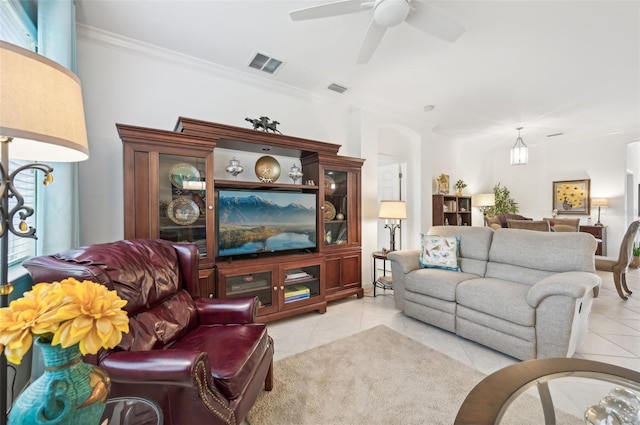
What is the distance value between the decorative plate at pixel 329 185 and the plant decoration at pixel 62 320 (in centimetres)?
275

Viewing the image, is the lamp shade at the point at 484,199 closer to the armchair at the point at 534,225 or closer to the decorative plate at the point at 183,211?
the armchair at the point at 534,225

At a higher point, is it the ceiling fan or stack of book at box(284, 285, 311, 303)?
the ceiling fan

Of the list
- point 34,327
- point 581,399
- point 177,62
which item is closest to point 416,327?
point 581,399

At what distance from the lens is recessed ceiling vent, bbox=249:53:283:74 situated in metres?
2.72

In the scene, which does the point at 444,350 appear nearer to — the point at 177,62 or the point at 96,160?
the point at 96,160

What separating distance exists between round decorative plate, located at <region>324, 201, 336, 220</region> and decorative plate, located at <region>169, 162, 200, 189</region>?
1.48 m

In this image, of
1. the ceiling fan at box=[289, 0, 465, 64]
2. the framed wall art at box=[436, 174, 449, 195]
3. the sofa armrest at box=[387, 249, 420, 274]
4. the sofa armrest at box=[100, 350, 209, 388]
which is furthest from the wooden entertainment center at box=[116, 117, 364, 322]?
the framed wall art at box=[436, 174, 449, 195]

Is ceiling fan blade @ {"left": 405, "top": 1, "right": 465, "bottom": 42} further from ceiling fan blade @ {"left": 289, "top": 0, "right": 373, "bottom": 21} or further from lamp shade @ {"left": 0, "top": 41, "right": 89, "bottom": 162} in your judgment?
lamp shade @ {"left": 0, "top": 41, "right": 89, "bottom": 162}

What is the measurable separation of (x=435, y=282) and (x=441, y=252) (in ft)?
1.56

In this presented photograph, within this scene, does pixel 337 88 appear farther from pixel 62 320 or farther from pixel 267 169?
pixel 62 320

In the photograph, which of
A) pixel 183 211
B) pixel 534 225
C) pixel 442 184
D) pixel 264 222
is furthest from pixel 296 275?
pixel 442 184

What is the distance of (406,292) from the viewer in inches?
112

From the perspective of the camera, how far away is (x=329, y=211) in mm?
3316

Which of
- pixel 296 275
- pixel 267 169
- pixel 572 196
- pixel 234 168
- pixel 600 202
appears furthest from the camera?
pixel 572 196
